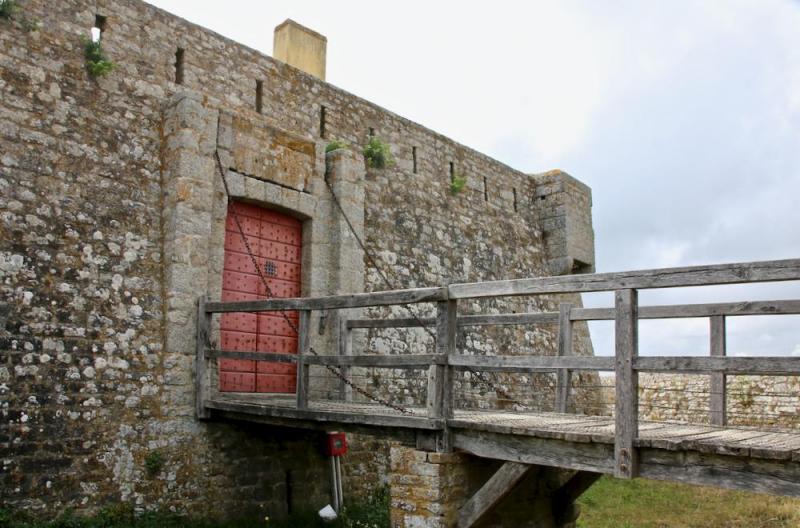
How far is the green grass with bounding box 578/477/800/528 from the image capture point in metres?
8.56

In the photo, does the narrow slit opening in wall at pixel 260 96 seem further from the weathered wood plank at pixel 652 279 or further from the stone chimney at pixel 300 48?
the weathered wood plank at pixel 652 279

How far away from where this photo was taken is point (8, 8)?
651 centimetres

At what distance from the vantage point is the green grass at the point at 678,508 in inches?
337

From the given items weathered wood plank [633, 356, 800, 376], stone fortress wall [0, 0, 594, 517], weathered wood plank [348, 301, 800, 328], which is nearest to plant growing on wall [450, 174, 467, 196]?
stone fortress wall [0, 0, 594, 517]

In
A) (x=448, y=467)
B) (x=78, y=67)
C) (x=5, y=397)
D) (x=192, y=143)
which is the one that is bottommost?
(x=448, y=467)

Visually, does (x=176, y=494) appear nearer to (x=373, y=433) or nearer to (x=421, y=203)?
(x=373, y=433)

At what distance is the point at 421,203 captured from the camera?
10539 millimetres

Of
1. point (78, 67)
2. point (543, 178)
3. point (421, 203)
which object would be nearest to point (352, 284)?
point (421, 203)

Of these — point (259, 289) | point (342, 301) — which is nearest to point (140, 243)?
point (259, 289)

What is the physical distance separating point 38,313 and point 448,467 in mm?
3415

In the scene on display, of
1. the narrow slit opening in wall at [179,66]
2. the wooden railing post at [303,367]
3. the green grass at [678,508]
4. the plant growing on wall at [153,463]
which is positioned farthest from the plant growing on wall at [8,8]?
the green grass at [678,508]

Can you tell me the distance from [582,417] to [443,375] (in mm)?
1378

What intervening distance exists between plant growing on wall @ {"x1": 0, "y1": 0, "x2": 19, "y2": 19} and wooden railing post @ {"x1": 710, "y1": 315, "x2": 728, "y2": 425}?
618 cm

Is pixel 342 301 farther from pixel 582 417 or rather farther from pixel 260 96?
pixel 260 96
